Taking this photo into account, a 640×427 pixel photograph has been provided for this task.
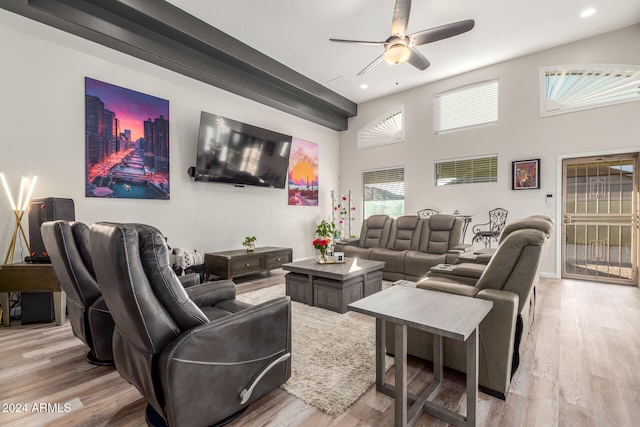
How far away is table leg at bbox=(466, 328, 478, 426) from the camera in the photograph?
56.1 inches

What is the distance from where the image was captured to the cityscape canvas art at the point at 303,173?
656 cm

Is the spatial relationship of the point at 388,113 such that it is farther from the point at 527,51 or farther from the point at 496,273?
the point at 496,273

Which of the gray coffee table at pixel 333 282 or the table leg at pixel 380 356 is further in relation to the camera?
the gray coffee table at pixel 333 282

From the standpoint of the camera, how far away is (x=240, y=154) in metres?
5.16

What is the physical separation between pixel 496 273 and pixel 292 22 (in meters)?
4.13

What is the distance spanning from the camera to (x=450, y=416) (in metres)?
1.56

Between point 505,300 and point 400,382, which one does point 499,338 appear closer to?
point 505,300

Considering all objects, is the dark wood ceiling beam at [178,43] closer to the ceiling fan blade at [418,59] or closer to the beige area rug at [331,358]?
the ceiling fan blade at [418,59]

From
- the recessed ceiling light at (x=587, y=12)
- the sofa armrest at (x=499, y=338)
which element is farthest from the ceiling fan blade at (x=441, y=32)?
the sofa armrest at (x=499, y=338)

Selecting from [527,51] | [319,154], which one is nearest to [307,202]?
[319,154]

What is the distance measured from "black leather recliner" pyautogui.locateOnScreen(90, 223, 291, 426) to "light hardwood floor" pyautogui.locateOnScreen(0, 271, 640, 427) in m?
0.33

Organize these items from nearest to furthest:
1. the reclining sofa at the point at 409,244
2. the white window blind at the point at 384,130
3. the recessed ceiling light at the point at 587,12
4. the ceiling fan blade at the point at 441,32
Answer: the ceiling fan blade at the point at 441,32 < the recessed ceiling light at the point at 587,12 < the reclining sofa at the point at 409,244 < the white window blind at the point at 384,130

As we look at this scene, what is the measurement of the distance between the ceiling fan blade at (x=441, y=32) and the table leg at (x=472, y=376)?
340 centimetres

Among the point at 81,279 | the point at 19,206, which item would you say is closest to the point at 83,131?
the point at 19,206
